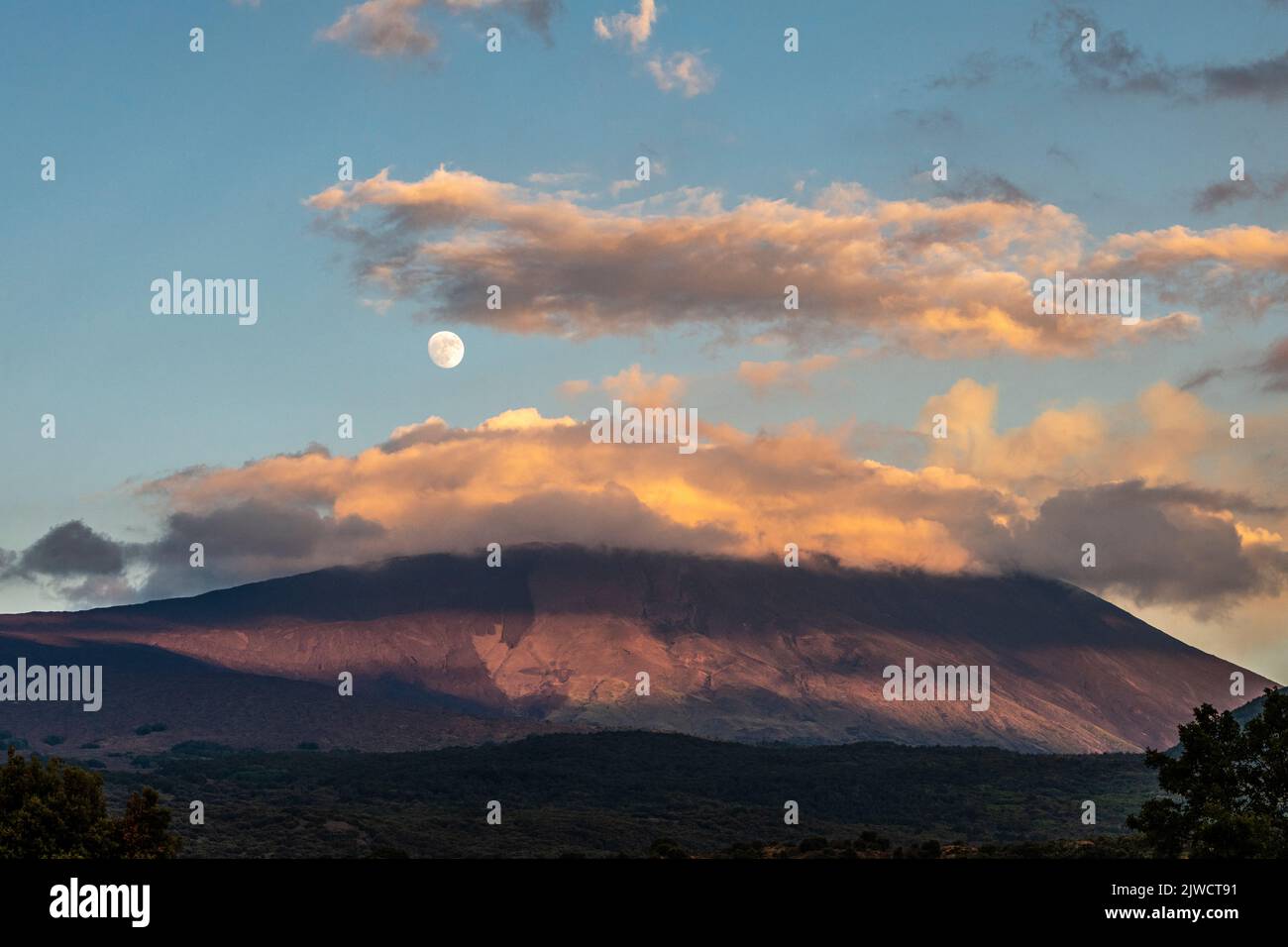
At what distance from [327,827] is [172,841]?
10023cm

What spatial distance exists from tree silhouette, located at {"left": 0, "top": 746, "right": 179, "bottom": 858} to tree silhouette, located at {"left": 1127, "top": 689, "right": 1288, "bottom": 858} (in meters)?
50.2

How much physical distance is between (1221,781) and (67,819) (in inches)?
2251

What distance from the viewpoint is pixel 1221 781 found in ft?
234

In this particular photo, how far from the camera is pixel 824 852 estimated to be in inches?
4924

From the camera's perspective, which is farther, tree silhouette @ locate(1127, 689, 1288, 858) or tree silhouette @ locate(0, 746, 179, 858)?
tree silhouette @ locate(0, 746, 179, 858)

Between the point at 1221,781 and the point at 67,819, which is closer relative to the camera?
the point at 1221,781

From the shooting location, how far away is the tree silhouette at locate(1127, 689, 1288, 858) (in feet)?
227

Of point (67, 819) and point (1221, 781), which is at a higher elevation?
point (1221, 781)

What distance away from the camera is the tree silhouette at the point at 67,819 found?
72438mm

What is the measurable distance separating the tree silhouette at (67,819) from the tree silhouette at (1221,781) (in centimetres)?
5016

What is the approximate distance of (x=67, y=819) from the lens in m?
74.4

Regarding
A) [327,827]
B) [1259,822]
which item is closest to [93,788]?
[1259,822]

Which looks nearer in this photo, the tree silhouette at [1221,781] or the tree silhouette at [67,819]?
the tree silhouette at [1221,781]
